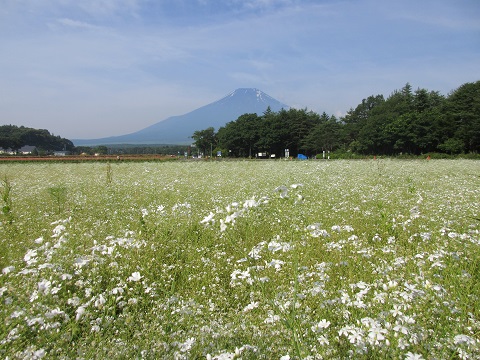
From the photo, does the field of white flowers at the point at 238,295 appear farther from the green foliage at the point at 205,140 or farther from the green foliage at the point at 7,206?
the green foliage at the point at 205,140

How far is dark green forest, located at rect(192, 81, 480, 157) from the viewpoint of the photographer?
198ft

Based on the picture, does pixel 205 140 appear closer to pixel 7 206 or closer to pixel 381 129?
pixel 381 129

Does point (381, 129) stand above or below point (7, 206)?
above

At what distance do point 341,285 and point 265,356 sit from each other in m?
1.66

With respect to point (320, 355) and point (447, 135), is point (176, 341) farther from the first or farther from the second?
point (447, 135)

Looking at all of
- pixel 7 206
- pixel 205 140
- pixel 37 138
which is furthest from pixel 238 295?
pixel 37 138

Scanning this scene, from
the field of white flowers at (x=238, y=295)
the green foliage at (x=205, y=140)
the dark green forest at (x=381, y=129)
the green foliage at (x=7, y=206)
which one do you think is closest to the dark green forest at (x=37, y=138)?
the green foliage at (x=205, y=140)

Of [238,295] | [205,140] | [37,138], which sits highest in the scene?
[37,138]

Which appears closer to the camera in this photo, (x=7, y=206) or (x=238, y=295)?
(x=238, y=295)

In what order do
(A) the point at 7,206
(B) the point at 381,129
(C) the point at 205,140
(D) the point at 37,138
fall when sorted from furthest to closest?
(D) the point at 37,138 < (C) the point at 205,140 < (B) the point at 381,129 < (A) the point at 7,206

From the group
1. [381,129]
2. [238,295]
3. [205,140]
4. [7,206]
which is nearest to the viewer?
[238,295]

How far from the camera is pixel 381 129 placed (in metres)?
72.2

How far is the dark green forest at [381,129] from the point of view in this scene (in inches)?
2379

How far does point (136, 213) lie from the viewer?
7879 millimetres
